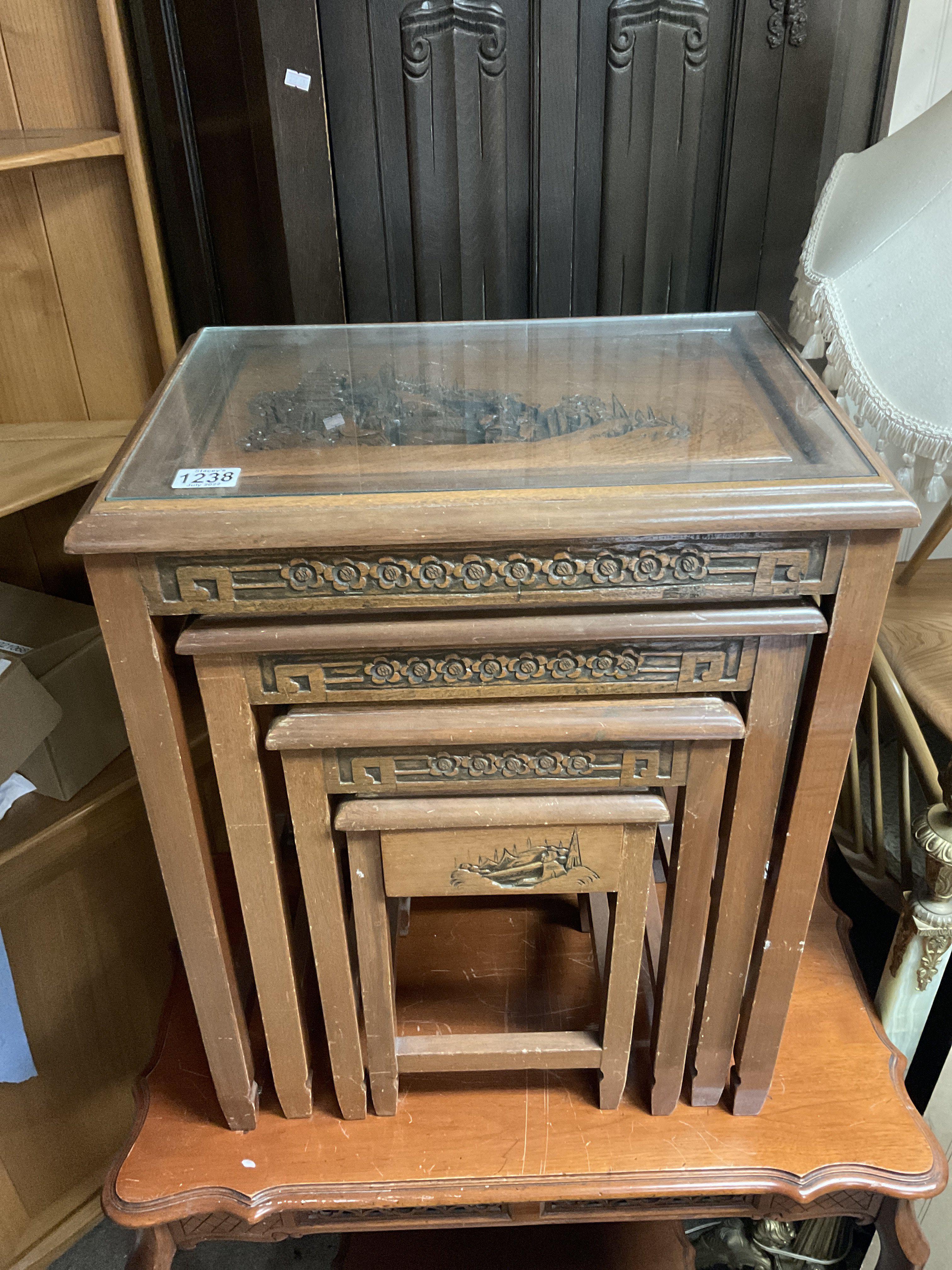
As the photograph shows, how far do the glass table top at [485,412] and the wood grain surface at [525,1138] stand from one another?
572 mm

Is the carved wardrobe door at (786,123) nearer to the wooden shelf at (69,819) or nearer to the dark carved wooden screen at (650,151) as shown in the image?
the dark carved wooden screen at (650,151)

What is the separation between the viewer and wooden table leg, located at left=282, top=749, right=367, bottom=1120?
75cm

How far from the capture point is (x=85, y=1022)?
1.31 m

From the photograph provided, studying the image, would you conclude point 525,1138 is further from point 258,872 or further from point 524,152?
point 524,152

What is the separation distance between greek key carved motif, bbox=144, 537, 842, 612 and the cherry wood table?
51 cm

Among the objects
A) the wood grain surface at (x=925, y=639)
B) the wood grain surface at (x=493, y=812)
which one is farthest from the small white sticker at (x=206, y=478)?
the wood grain surface at (x=925, y=639)

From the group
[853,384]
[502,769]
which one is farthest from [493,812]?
[853,384]

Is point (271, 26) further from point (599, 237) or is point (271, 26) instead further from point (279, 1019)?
point (279, 1019)

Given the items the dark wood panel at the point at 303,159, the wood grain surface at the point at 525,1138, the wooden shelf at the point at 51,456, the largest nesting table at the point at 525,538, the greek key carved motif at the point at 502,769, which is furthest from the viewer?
the wooden shelf at the point at 51,456

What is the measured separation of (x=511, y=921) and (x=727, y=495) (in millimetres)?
645

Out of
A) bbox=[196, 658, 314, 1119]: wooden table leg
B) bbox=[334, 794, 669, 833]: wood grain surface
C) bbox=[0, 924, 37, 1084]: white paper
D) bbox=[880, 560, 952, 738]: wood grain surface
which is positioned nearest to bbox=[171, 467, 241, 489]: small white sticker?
bbox=[196, 658, 314, 1119]: wooden table leg

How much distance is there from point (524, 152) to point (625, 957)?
0.86 meters

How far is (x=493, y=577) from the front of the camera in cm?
67

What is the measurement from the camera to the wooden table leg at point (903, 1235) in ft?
3.00
